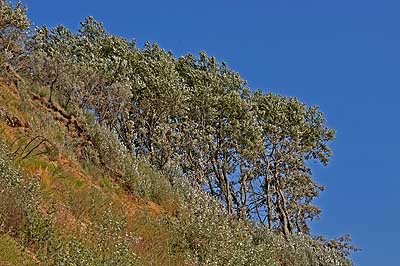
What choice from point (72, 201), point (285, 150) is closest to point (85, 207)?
point (72, 201)

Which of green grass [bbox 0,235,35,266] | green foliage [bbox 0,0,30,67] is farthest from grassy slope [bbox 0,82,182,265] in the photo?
green foliage [bbox 0,0,30,67]

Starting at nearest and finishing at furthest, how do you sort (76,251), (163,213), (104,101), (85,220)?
(76,251) < (85,220) < (163,213) < (104,101)

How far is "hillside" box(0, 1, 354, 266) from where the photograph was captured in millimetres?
9227

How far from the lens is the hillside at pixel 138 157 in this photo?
9227 mm

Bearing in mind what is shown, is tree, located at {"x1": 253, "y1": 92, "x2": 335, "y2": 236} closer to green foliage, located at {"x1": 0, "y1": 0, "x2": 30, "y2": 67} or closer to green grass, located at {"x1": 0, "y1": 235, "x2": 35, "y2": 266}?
green foliage, located at {"x1": 0, "y1": 0, "x2": 30, "y2": 67}

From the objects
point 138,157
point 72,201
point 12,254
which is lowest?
point 12,254

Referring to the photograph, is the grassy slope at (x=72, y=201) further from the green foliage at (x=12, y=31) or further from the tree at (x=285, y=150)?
the tree at (x=285, y=150)

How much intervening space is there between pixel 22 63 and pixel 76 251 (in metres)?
10.4

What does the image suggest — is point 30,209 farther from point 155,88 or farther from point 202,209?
point 155,88

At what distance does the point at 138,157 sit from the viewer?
18.5m

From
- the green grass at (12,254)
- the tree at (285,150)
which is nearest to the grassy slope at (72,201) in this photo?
the green grass at (12,254)

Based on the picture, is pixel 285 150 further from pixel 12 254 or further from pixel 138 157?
pixel 12 254

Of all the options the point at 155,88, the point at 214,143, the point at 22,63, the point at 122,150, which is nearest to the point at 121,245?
the point at 122,150

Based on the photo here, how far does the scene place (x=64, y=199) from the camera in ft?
35.4
